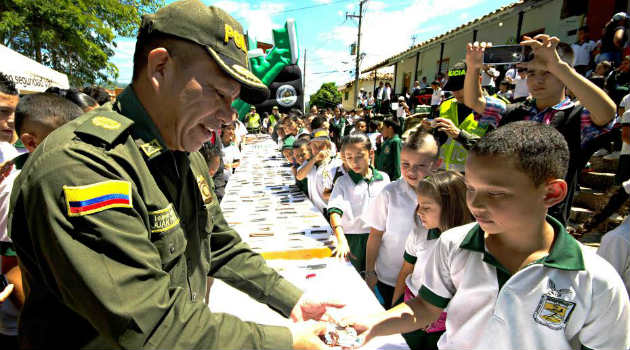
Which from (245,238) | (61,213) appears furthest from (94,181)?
(245,238)

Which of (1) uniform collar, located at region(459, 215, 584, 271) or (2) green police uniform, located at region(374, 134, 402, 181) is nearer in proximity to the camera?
(1) uniform collar, located at region(459, 215, 584, 271)

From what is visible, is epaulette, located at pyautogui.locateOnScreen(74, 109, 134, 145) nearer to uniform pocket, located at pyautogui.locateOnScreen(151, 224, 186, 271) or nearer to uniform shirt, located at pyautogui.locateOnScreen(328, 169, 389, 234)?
uniform pocket, located at pyautogui.locateOnScreen(151, 224, 186, 271)

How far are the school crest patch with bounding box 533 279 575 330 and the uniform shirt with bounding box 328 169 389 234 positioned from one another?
1.69 m

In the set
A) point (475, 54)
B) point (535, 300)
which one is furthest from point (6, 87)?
point (475, 54)

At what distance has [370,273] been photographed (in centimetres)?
241

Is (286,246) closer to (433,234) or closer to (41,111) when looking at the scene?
(433,234)

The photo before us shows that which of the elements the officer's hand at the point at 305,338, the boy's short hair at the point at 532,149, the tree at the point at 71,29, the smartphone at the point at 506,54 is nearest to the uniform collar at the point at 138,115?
the officer's hand at the point at 305,338

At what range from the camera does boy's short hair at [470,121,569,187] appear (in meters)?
1.15

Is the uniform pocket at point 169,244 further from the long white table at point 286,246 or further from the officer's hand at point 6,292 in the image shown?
the officer's hand at point 6,292

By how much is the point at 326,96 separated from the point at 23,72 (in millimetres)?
42574

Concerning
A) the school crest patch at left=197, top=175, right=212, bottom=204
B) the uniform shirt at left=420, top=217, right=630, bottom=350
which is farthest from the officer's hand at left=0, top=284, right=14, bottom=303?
the uniform shirt at left=420, top=217, right=630, bottom=350

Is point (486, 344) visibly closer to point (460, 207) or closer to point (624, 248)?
point (460, 207)

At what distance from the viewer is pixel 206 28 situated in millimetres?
999

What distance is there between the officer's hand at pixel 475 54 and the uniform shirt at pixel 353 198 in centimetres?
124
